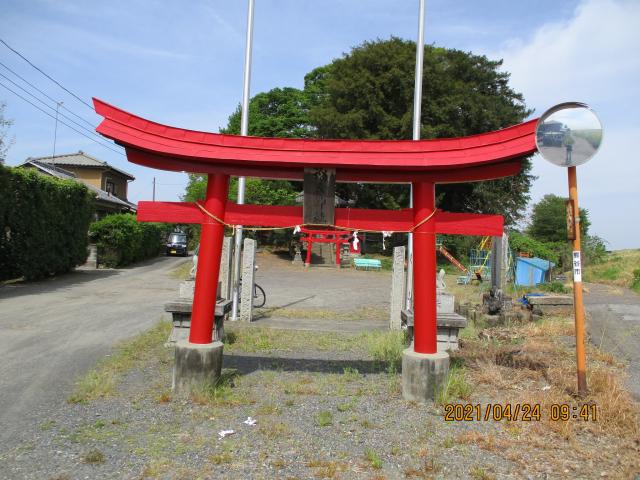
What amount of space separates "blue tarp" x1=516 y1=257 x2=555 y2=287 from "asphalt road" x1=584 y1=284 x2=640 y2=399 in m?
2.81

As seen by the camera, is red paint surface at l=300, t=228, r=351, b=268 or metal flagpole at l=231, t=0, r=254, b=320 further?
red paint surface at l=300, t=228, r=351, b=268

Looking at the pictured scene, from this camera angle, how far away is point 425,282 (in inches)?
207

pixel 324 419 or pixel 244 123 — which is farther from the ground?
pixel 244 123

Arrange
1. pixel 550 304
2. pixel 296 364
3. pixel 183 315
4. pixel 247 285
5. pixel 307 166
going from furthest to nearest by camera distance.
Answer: pixel 550 304
pixel 247 285
pixel 183 315
pixel 296 364
pixel 307 166

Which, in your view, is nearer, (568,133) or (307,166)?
(568,133)

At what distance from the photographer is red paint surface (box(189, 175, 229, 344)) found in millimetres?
5312

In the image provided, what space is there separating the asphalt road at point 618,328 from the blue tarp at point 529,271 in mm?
2813

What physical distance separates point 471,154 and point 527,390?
2644mm

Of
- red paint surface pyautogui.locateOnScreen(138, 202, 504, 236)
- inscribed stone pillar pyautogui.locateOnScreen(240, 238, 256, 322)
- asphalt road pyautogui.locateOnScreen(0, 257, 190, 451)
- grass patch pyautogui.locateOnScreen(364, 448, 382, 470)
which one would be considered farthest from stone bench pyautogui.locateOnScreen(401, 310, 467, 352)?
asphalt road pyautogui.locateOnScreen(0, 257, 190, 451)

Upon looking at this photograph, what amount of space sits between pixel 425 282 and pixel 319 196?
1476 mm

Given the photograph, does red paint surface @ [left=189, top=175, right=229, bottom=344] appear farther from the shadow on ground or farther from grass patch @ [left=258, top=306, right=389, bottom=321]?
grass patch @ [left=258, top=306, right=389, bottom=321]

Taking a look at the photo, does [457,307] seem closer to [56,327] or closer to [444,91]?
[56,327]

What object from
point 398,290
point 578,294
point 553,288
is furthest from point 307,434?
point 553,288

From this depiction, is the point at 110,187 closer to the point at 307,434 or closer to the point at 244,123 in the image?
the point at 244,123
